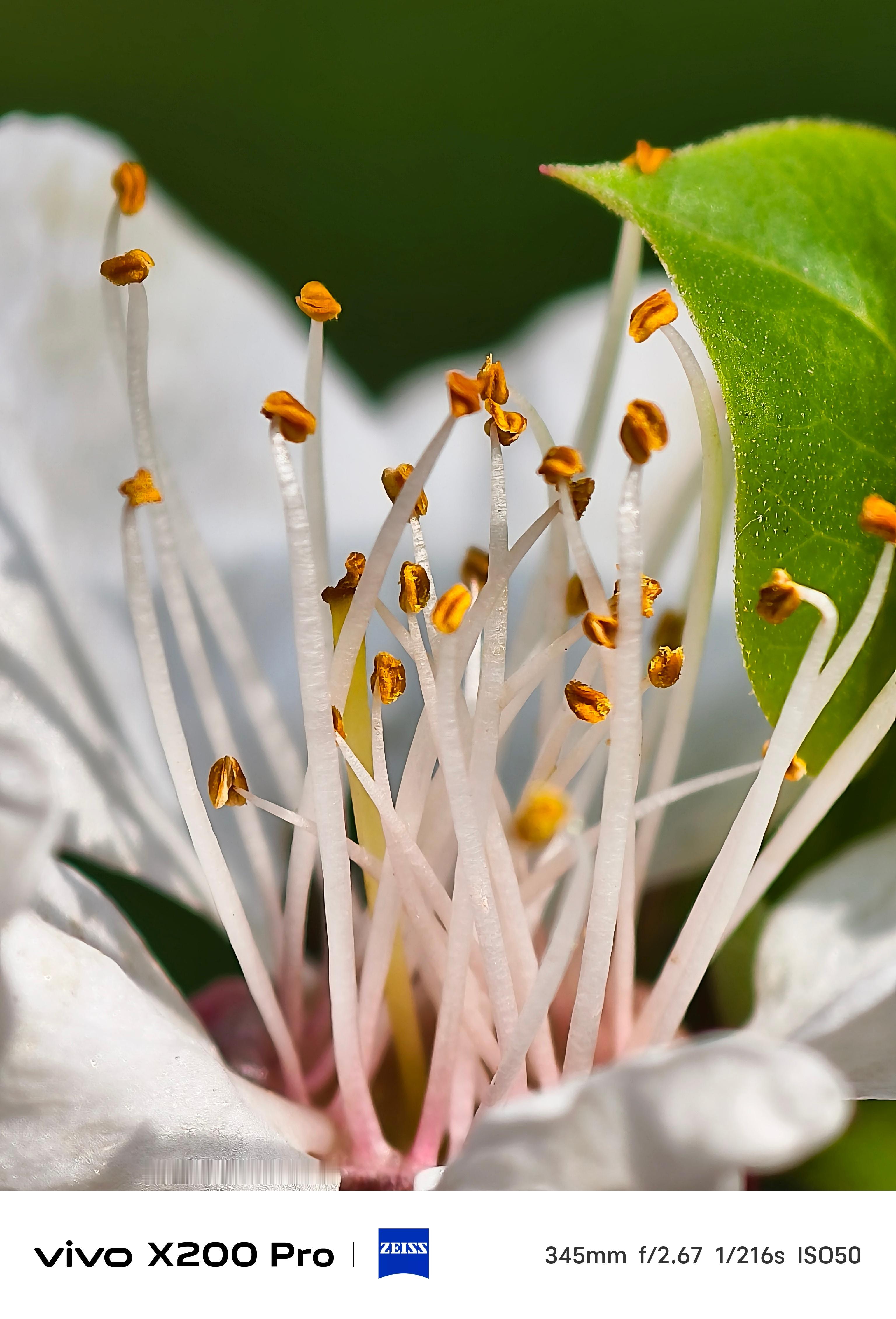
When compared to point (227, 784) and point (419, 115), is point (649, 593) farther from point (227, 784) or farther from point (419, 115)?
point (419, 115)

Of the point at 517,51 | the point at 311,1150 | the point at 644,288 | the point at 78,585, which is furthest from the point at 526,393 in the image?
the point at 311,1150

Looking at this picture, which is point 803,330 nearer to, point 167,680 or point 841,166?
point 841,166

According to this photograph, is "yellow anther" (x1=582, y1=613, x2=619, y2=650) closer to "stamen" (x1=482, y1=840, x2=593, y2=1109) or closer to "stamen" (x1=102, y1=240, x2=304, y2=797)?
"stamen" (x1=482, y1=840, x2=593, y2=1109)

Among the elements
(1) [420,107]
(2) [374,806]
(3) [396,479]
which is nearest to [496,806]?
(2) [374,806]

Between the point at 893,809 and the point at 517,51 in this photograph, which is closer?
the point at 893,809
